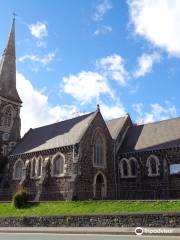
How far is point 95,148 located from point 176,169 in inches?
373

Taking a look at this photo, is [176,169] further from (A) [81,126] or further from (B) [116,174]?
(A) [81,126]

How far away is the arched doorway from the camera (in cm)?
3828

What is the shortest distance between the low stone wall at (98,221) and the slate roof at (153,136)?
17.4 meters

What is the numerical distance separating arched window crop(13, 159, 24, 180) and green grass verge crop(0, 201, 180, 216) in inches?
413

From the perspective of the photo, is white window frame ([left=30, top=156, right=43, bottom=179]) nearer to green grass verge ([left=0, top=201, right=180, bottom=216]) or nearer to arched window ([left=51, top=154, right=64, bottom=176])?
arched window ([left=51, top=154, right=64, bottom=176])

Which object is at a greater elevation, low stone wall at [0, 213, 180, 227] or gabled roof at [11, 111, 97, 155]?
gabled roof at [11, 111, 97, 155]

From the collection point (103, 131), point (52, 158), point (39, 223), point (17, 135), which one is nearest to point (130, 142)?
point (103, 131)

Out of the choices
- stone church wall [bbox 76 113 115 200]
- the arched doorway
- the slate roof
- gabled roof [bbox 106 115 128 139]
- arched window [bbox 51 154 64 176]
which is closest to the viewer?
stone church wall [bbox 76 113 115 200]

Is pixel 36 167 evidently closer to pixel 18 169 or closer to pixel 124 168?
pixel 18 169

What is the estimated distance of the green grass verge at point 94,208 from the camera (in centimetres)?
2414

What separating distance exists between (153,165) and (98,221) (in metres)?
17.3

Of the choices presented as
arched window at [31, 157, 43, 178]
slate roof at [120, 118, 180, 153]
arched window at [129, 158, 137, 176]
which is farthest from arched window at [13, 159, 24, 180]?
arched window at [129, 158, 137, 176]

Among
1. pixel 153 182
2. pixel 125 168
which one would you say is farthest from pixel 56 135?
pixel 153 182

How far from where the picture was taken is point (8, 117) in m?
52.2
